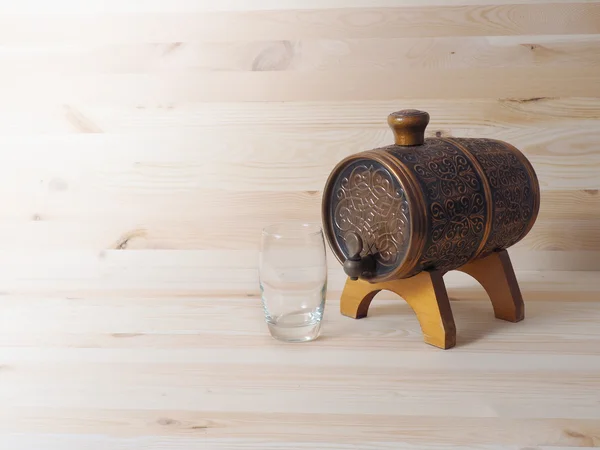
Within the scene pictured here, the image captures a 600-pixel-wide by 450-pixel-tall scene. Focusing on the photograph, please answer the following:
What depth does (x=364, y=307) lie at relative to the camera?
1.22 metres

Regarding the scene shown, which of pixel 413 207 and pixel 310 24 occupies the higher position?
pixel 310 24

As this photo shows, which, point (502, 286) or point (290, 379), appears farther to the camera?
point (502, 286)

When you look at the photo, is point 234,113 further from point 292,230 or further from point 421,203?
point 421,203

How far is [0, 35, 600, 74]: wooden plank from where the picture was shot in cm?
143

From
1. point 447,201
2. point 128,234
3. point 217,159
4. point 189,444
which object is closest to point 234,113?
point 217,159

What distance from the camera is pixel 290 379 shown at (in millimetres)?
986

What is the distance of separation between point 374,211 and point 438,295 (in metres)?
0.18

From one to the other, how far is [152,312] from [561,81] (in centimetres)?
99

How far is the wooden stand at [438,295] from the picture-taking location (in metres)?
1.08

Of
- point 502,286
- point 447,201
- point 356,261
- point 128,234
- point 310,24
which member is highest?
point 310,24

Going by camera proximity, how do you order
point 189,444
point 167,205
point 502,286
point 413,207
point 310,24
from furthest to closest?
1. point 167,205
2. point 310,24
3. point 502,286
4. point 413,207
5. point 189,444

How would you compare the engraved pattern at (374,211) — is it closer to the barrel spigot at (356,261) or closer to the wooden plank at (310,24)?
the barrel spigot at (356,261)

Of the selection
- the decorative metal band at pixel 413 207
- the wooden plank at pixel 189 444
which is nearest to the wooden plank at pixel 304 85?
the decorative metal band at pixel 413 207

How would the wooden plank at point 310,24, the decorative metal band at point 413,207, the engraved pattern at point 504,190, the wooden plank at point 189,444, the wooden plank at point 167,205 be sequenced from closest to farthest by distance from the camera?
the wooden plank at point 189,444 → the decorative metal band at point 413,207 → the engraved pattern at point 504,190 → the wooden plank at point 310,24 → the wooden plank at point 167,205
